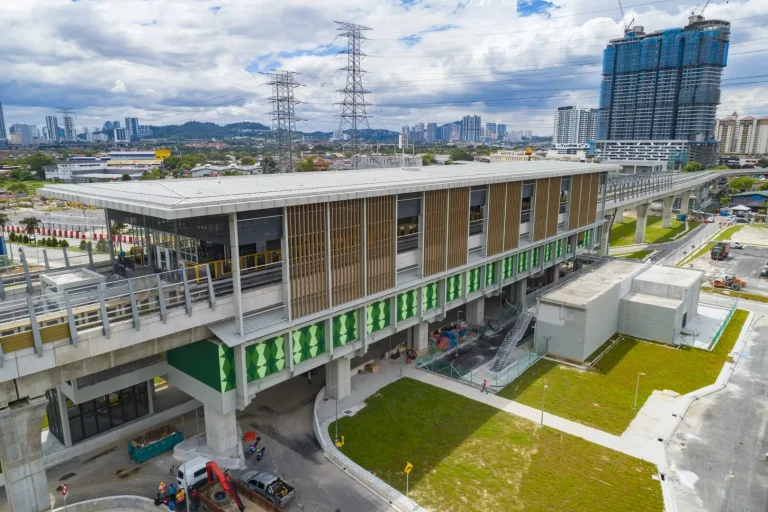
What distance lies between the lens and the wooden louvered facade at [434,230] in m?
34.5

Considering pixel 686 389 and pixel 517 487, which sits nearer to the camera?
pixel 517 487

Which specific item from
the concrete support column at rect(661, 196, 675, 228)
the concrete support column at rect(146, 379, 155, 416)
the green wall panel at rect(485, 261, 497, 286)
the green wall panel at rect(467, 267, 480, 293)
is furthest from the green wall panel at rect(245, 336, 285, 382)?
the concrete support column at rect(661, 196, 675, 228)

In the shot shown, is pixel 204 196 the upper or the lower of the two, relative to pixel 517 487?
upper

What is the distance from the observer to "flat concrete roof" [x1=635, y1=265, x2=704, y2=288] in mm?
45081

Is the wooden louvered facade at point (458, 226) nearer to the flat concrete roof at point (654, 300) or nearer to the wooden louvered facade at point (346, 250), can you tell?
the wooden louvered facade at point (346, 250)

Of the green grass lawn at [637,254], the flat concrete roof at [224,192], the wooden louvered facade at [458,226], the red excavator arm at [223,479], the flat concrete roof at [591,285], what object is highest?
the flat concrete roof at [224,192]

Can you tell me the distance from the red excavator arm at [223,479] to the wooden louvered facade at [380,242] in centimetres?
1307

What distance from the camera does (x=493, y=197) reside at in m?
40.9

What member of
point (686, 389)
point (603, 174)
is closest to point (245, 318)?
point (686, 389)

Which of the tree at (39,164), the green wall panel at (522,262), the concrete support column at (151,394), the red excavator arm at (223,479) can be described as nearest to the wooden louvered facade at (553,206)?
the green wall panel at (522,262)

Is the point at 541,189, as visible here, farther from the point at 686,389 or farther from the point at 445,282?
the point at 686,389

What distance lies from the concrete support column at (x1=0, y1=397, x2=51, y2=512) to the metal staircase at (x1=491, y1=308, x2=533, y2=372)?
27.6m

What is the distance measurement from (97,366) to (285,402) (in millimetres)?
13321

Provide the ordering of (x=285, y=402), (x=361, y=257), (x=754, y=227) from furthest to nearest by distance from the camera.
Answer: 1. (x=754, y=227)
2. (x=285, y=402)
3. (x=361, y=257)
